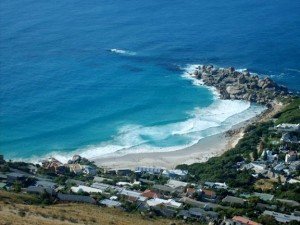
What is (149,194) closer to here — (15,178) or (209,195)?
(209,195)

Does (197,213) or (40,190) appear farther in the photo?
(197,213)

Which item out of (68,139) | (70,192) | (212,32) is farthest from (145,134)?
(212,32)

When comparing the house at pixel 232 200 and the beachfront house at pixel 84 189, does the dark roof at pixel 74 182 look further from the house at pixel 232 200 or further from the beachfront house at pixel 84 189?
the house at pixel 232 200

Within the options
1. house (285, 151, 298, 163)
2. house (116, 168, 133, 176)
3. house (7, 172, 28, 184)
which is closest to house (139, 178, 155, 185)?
house (116, 168, 133, 176)

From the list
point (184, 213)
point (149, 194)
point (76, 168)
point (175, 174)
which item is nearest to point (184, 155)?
point (175, 174)

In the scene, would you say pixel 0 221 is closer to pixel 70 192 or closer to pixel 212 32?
pixel 70 192

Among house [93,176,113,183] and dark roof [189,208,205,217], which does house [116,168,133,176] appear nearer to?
house [93,176,113,183]
